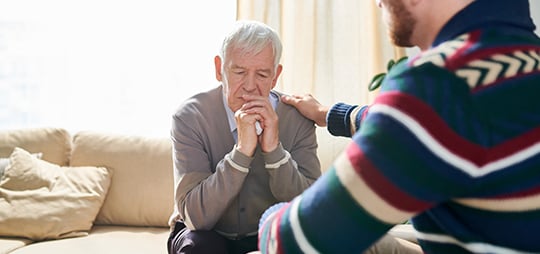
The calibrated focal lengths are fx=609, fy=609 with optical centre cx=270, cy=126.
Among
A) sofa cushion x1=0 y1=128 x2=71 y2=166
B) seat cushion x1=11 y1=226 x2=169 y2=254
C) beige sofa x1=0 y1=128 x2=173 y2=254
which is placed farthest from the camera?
sofa cushion x1=0 y1=128 x2=71 y2=166

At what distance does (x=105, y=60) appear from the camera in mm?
3525

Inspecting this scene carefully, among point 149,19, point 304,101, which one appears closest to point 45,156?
point 149,19

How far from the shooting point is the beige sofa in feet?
8.84

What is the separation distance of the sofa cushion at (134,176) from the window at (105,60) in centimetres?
48

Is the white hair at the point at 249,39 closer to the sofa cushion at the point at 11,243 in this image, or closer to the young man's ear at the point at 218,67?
the young man's ear at the point at 218,67

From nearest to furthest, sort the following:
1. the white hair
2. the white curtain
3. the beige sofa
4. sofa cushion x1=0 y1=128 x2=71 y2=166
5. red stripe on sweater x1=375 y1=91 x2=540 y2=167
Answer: red stripe on sweater x1=375 y1=91 x2=540 y2=167
the white hair
the beige sofa
sofa cushion x1=0 y1=128 x2=71 y2=166
the white curtain

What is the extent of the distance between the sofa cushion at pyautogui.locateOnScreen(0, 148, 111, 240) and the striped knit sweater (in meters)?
2.11

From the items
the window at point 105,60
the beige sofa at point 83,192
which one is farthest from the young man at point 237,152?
the window at point 105,60

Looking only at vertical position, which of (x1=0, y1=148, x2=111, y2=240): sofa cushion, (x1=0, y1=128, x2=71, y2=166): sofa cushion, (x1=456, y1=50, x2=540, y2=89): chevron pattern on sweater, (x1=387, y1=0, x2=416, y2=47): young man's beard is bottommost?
(x1=0, y1=148, x2=111, y2=240): sofa cushion

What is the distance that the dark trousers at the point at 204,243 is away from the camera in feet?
5.41

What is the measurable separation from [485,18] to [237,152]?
90 centimetres

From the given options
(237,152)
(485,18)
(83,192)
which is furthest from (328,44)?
(485,18)

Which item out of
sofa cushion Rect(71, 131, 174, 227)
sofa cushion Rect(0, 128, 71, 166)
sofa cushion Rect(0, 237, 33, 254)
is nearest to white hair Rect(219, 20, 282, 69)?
sofa cushion Rect(71, 131, 174, 227)

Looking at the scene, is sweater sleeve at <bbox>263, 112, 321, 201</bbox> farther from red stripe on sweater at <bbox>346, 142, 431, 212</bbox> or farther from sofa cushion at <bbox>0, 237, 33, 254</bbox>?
sofa cushion at <bbox>0, 237, 33, 254</bbox>
